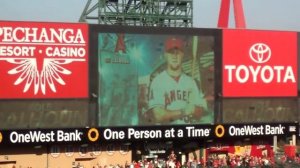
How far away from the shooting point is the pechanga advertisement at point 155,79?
93.5ft

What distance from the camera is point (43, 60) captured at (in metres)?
27.6

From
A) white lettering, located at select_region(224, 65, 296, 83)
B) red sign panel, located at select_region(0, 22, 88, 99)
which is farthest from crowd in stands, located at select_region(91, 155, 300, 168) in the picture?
red sign panel, located at select_region(0, 22, 88, 99)

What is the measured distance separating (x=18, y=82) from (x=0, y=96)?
1022 millimetres

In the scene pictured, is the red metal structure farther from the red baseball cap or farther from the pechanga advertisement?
the red baseball cap

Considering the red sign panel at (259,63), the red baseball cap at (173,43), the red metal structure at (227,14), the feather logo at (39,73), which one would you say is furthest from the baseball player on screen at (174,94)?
the red metal structure at (227,14)

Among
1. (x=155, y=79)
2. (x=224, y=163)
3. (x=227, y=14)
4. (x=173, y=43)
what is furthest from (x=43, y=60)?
(x=227, y=14)

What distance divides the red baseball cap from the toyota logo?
383 cm

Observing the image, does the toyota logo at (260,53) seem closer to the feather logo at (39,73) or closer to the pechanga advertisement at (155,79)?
the pechanga advertisement at (155,79)

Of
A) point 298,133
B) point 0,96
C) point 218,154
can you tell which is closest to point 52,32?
point 0,96

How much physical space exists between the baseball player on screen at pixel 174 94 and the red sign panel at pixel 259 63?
5.47ft

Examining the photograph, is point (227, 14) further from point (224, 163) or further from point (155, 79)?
point (155, 79)

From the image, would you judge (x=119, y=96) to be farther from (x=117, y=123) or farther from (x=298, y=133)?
(x=298, y=133)

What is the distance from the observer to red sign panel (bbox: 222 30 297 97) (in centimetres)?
3067

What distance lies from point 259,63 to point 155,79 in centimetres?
570
